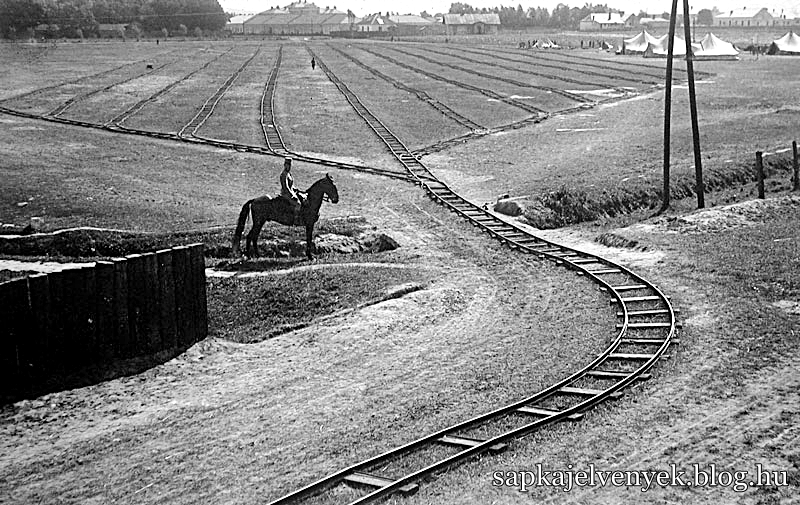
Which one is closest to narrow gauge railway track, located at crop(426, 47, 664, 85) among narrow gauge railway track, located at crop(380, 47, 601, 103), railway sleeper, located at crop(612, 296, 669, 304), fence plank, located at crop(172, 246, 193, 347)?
narrow gauge railway track, located at crop(380, 47, 601, 103)

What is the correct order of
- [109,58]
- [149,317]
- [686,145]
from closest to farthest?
[149,317] < [686,145] < [109,58]

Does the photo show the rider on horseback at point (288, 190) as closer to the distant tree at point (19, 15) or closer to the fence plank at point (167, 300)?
the fence plank at point (167, 300)

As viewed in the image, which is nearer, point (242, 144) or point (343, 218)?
point (343, 218)

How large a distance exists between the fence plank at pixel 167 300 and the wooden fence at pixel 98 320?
2 cm

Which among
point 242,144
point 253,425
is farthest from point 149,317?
point 242,144

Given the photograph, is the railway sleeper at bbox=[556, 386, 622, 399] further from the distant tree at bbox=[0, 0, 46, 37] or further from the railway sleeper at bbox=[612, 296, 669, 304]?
the distant tree at bbox=[0, 0, 46, 37]

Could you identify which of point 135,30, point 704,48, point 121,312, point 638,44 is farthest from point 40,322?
point 135,30

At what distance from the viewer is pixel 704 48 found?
A: 11200 cm

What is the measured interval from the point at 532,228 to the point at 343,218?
19.5ft

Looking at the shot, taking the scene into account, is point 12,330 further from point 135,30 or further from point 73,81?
point 135,30

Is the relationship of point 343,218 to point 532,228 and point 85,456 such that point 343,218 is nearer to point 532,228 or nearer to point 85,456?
point 532,228

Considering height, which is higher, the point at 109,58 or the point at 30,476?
the point at 109,58

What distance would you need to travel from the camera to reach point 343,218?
97.7 ft

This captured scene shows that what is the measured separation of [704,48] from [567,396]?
106 metres
